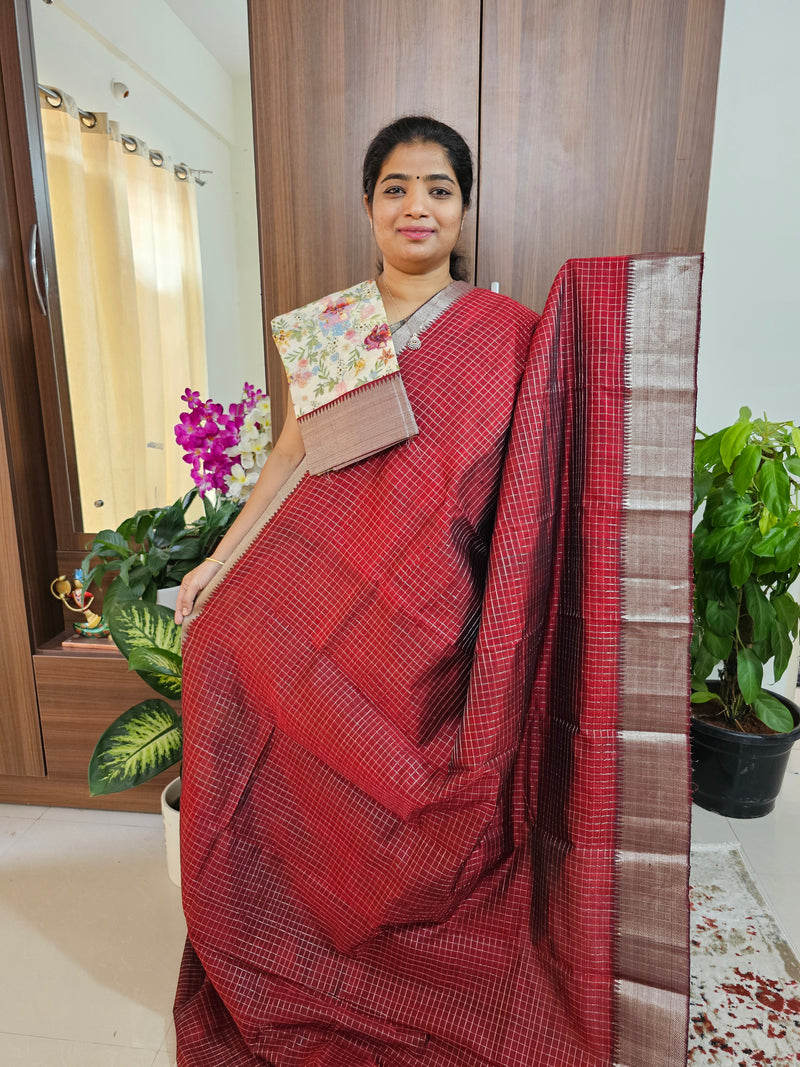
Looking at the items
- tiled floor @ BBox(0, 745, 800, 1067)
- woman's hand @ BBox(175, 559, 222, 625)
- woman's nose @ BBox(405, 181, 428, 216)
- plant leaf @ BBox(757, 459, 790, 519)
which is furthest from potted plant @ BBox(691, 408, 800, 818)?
Result: woman's hand @ BBox(175, 559, 222, 625)

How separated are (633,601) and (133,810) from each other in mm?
1367

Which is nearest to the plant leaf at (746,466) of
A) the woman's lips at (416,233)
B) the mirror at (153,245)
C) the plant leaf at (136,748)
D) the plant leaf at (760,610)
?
the plant leaf at (760,610)

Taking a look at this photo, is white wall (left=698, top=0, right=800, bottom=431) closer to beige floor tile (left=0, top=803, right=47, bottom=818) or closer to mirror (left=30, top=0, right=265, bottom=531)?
mirror (left=30, top=0, right=265, bottom=531)

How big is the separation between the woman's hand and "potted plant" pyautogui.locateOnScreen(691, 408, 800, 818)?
0.90 m

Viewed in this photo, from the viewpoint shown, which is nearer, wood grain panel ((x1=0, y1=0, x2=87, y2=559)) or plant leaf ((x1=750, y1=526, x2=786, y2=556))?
plant leaf ((x1=750, y1=526, x2=786, y2=556))

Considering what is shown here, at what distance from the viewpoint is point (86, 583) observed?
1.71 meters

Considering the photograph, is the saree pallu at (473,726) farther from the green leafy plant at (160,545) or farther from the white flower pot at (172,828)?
the green leafy plant at (160,545)

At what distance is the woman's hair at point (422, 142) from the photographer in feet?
3.66

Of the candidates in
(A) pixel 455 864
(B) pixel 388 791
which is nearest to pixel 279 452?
(B) pixel 388 791

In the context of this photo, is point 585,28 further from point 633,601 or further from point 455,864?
point 455,864

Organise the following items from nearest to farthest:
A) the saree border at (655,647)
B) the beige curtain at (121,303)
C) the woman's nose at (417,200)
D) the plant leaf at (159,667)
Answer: the saree border at (655,647), the woman's nose at (417,200), the plant leaf at (159,667), the beige curtain at (121,303)

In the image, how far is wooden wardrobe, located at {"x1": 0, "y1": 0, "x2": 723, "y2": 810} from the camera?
1.43 metres

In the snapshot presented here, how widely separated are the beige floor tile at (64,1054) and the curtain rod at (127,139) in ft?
5.55

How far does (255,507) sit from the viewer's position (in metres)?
1.26
